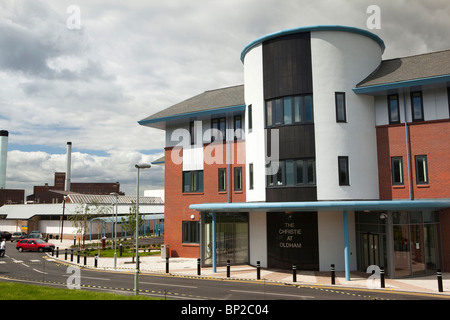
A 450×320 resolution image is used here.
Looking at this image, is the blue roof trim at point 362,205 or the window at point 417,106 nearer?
the blue roof trim at point 362,205

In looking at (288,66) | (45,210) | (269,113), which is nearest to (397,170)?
(269,113)

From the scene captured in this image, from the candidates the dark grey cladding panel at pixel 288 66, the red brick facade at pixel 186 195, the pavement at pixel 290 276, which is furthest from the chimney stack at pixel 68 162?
the dark grey cladding panel at pixel 288 66

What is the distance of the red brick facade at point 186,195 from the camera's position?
30500 millimetres

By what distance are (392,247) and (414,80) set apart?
32.5 feet

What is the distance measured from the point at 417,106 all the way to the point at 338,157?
6029 millimetres

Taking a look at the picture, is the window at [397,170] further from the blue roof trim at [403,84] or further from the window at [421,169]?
the blue roof trim at [403,84]

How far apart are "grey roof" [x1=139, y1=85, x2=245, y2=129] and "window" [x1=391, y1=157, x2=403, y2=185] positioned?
37.2ft

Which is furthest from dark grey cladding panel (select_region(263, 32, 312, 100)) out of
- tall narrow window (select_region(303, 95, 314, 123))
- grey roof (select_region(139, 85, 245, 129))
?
grey roof (select_region(139, 85, 245, 129))

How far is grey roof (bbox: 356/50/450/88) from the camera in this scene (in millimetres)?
23742

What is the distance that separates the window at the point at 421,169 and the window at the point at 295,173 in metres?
6.44

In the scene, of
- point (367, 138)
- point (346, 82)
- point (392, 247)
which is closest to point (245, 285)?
point (392, 247)

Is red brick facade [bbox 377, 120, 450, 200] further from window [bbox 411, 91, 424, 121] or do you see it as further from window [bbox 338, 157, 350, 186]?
window [bbox 338, 157, 350, 186]

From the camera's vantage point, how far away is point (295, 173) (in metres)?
24.8
